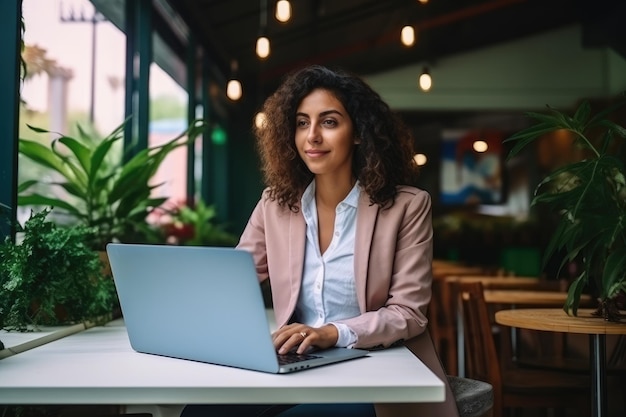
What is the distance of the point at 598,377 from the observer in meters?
2.81

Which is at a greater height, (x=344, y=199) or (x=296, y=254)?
(x=344, y=199)

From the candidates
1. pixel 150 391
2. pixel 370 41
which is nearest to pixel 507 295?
pixel 150 391

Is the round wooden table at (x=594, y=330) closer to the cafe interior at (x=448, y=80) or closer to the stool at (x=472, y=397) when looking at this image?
the stool at (x=472, y=397)

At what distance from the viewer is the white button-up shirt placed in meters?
2.09

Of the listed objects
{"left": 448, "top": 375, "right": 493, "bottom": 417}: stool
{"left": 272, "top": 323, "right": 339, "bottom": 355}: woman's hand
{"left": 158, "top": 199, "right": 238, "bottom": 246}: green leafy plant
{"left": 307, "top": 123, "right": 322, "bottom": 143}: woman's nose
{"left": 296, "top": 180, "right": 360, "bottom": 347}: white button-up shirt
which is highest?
{"left": 307, "top": 123, "right": 322, "bottom": 143}: woman's nose

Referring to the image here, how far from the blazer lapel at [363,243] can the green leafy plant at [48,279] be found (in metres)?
0.87

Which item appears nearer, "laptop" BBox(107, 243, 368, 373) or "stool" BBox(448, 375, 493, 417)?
"laptop" BBox(107, 243, 368, 373)

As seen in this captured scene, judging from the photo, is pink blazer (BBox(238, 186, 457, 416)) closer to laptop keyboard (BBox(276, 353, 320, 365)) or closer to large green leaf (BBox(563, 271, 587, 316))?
laptop keyboard (BBox(276, 353, 320, 365))

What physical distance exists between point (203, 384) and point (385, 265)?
0.75m

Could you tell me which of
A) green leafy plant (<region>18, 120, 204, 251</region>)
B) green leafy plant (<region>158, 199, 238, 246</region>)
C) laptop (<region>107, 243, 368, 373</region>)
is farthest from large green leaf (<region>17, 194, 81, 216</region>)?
green leafy plant (<region>158, 199, 238, 246</region>)

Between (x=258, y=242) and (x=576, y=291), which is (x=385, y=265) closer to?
(x=258, y=242)

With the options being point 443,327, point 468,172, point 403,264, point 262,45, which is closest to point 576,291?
point 403,264

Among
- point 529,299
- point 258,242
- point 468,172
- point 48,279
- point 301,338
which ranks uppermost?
point 468,172

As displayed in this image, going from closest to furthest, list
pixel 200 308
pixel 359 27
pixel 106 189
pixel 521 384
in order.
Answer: pixel 200 308 < pixel 521 384 < pixel 106 189 < pixel 359 27
